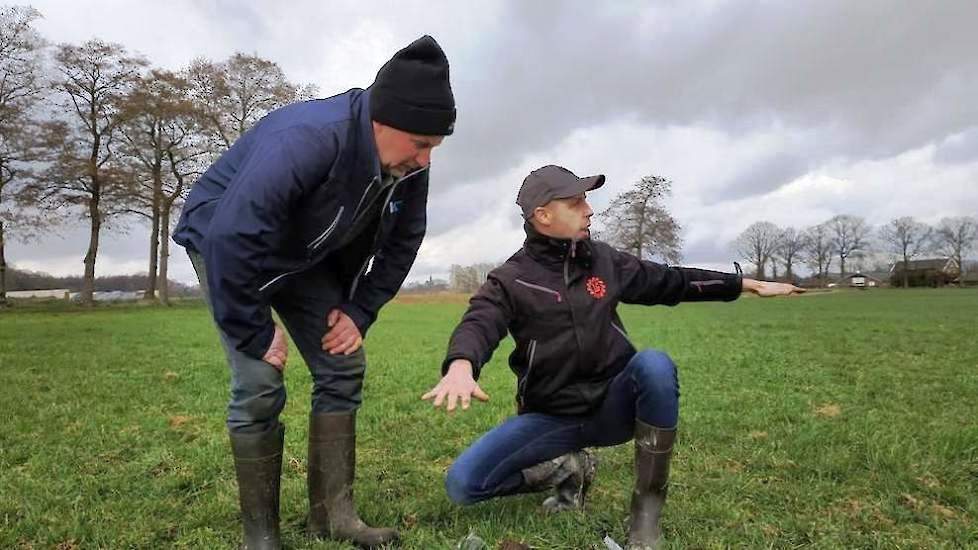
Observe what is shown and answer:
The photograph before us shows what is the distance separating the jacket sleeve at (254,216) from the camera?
9.30 ft

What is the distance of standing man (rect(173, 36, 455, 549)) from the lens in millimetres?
2902

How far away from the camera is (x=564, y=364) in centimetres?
363

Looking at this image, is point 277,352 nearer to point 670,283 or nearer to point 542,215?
point 542,215

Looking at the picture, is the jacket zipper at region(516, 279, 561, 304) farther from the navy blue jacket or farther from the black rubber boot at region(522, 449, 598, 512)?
the black rubber boot at region(522, 449, 598, 512)

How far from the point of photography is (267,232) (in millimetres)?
2869

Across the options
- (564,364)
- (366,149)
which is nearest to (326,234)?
(366,149)

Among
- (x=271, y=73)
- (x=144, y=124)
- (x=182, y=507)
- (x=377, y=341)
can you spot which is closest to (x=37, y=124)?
(x=144, y=124)

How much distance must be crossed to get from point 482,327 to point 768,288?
1.67 m

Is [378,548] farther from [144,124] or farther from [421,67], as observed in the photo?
[144,124]

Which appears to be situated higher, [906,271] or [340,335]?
[906,271]

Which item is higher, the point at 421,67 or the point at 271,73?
the point at 271,73

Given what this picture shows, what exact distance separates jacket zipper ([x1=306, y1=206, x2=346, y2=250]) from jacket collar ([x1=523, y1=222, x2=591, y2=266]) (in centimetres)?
113

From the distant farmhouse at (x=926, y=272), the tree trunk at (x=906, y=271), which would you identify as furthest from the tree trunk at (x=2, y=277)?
the distant farmhouse at (x=926, y=272)

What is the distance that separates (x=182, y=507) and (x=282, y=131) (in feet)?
7.71
